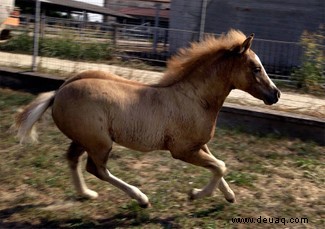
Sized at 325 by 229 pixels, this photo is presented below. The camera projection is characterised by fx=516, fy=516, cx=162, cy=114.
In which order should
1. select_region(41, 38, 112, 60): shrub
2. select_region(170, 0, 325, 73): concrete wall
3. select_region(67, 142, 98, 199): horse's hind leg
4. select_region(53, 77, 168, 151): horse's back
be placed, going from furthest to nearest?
1. select_region(170, 0, 325, 73): concrete wall
2. select_region(41, 38, 112, 60): shrub
3. select_region(67, 142, 98, 199): horse's hind leg
4. select_region(53, 77, 168, 151): horse's back

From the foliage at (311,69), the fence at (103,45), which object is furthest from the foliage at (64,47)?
the foliage at (311,69)

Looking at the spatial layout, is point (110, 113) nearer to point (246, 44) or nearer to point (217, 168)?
point (217, 168)

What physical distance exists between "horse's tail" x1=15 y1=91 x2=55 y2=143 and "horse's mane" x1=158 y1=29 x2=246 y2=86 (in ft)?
3.93

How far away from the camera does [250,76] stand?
17.0ft

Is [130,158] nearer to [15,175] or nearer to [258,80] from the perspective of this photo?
[15,175]

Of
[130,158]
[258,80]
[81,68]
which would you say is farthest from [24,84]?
[258,80]

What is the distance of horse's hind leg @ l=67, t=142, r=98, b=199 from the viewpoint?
5352mm

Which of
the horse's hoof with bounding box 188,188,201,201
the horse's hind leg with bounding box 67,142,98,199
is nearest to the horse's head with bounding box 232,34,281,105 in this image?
the horse's hoof with bounding box 188,188,201,201

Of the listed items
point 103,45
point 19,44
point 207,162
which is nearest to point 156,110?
point 207,162

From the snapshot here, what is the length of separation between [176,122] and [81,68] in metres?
5.16

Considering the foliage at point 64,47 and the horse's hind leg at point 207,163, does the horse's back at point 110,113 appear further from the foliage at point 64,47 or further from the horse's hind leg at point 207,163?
the foliage at point 64,47

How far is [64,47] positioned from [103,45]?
3.34 ft

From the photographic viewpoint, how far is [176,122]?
513 cm

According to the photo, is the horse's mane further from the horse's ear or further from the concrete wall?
the concrete wall
